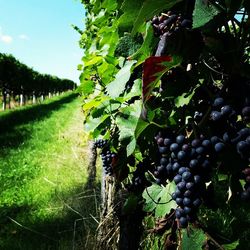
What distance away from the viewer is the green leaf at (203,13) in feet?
3.69

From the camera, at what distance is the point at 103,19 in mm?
2688

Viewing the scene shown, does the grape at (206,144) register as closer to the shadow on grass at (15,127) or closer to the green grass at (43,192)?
the green grass at (43,192)

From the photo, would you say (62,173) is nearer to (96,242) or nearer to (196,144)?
(96,242)

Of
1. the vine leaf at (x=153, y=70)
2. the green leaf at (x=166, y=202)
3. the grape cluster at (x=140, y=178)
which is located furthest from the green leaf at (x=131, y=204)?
the vine leaf at (x=153, y=70)

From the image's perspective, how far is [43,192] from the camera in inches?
315

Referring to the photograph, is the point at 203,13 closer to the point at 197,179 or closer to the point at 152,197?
the point at 197,179

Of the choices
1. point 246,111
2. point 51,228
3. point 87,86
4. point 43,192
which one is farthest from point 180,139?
point 43,192

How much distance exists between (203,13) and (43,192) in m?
7.27

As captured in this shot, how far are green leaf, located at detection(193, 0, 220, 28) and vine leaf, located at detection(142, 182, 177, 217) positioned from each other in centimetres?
71

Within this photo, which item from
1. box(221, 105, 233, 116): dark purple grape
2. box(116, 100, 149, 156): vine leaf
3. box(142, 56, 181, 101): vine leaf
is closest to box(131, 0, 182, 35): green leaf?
box(142, 56, 181, 101): vine leaf

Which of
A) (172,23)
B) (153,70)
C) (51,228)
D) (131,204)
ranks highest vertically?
(172,23)

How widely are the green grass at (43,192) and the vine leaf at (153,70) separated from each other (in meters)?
2.37

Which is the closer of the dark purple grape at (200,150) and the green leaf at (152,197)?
the dark purple grape at (200,150)

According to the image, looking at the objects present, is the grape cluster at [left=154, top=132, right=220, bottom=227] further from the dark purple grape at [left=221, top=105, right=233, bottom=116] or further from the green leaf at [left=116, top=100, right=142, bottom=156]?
the green leaf at [left=116, top=100, right=142, bottom=156]
